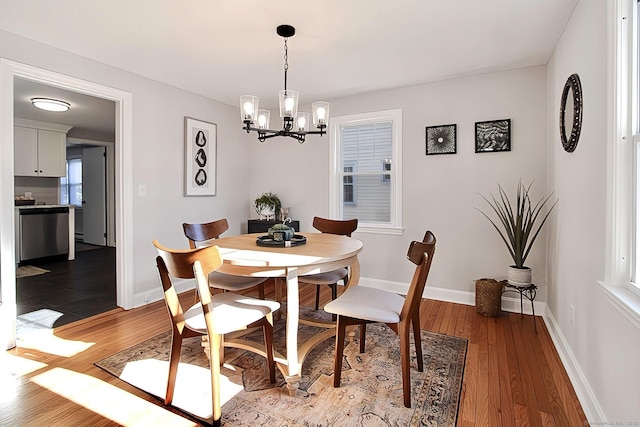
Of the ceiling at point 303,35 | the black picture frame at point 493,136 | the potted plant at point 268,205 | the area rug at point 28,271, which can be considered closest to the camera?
the ceiling at point 303,35

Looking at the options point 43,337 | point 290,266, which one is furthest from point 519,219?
point 43,337

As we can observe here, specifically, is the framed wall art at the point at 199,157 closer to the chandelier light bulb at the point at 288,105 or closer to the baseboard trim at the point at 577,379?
the chandelier light bulb at the point at 288,105

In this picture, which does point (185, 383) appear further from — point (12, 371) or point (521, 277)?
point (521, 277)

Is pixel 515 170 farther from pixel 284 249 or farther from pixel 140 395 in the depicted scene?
pixel 140 395

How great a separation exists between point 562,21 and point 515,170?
129 centimetres

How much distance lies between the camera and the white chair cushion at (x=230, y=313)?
5.54ft

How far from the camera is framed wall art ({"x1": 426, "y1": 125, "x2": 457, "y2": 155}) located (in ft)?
11.1

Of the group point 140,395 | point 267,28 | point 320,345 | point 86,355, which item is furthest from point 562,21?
point 86,355

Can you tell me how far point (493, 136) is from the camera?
3.19 meters

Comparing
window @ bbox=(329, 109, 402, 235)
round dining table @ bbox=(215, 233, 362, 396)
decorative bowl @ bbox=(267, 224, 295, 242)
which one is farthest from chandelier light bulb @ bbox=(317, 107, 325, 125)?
window @ bbox=(329, 109, 402, 235)

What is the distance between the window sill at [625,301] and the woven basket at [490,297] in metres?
1.53

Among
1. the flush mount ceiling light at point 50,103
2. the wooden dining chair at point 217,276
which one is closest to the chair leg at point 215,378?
the wooden dining chair at point 217,276

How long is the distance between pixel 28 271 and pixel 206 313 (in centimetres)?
488

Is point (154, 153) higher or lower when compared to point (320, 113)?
lower
